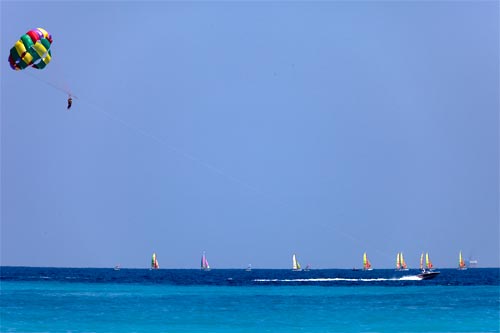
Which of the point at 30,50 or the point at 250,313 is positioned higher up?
the point at 30,50

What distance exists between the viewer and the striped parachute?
55969 mm

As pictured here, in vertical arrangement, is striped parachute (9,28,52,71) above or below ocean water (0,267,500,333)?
above

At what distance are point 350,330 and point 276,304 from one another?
23.2 m

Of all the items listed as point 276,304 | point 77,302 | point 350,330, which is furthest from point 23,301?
point 350,330

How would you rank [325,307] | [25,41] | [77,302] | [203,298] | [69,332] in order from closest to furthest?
[69,332] < [25,41] < [325,307] < [77,302] < [203,298]

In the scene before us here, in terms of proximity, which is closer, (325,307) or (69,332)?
(69,332)

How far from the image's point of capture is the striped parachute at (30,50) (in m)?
56.0

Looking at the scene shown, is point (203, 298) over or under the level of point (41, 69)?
under

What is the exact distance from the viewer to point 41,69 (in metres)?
57.1

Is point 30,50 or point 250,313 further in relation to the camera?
point 250,313

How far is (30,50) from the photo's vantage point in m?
56.3

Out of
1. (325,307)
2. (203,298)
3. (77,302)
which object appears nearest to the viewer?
(325,307)

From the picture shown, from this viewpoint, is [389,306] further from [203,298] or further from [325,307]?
[203,298]

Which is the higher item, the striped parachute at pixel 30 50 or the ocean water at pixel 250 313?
the striped parachute at pixel 30 50
